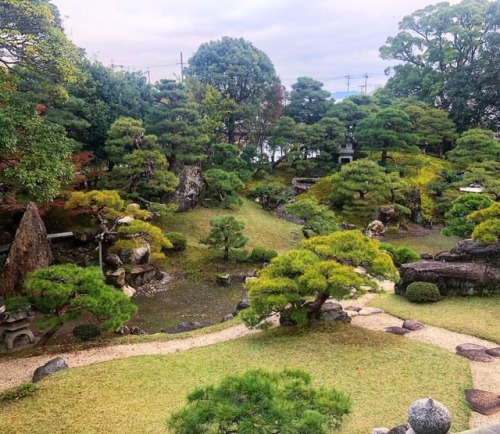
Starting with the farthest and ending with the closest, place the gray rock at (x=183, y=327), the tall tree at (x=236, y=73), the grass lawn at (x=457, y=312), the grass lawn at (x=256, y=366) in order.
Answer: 1. the tall tree at (x=236, y=73)
2. the gray rock at (x=183, y=327)
3. the grass lawn at (x=457, y=312)
4. the grass lawn at (x=256, y=366)

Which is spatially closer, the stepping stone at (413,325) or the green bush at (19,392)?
the green bush at (19,392)

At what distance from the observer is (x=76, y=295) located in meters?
10.0

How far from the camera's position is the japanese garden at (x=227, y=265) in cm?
724

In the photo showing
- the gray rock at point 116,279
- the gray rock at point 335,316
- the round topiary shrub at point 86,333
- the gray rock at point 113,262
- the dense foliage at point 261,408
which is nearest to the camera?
the dense foliage at point 261,408

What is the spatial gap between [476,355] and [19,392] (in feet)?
30.0

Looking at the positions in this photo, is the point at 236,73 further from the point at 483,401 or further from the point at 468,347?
the point at 483,401

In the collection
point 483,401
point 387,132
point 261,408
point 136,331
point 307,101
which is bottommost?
point 136,331

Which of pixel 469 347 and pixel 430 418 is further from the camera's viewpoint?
pixel 469 347

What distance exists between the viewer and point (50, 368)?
29.8ft

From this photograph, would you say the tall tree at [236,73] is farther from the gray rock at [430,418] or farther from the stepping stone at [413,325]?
the gray rock at [430,418]

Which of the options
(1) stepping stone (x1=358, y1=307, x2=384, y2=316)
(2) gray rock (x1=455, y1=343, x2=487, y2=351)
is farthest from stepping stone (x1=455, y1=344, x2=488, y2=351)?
(1) stepping stone (x1=358, y1=307, x2=384, y2=316)

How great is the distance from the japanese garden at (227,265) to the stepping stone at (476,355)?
5 cm

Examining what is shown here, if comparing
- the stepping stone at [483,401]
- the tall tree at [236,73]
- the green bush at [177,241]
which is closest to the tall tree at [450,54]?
the tall tree at [236,73]

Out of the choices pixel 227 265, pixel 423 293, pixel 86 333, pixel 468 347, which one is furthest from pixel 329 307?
pixel 227 265
